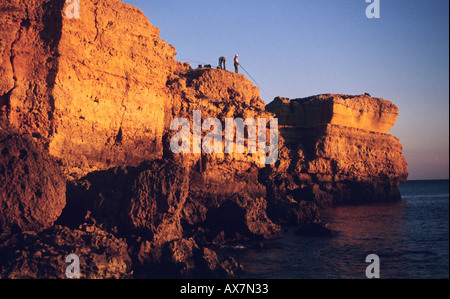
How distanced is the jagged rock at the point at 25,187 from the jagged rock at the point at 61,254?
789 mm

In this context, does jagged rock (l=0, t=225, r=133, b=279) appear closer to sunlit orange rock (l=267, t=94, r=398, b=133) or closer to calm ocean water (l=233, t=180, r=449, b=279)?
calm ocean water (l=233, t=180, r=449, b=279)

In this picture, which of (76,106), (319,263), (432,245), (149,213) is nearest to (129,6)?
(76,106)

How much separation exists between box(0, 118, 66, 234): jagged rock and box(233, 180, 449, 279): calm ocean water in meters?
8.87

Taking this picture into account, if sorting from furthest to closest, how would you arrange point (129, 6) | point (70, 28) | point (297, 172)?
point (297, 172), point (129, 6), point (70, 28)

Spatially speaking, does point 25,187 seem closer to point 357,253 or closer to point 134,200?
point 134,200

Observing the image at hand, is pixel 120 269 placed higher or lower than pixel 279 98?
lower

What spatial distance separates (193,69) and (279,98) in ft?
48.6

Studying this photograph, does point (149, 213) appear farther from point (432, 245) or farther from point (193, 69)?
point (193, 69)

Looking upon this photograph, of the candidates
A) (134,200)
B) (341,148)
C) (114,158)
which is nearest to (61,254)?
(134,200)

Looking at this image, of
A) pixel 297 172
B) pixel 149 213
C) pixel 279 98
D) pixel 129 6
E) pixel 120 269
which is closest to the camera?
pixel 120 269

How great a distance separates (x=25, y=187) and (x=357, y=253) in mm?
16742

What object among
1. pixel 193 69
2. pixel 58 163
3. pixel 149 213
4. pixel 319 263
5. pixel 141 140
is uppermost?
pixel 193 69

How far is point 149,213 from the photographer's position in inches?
696

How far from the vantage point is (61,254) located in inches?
543
